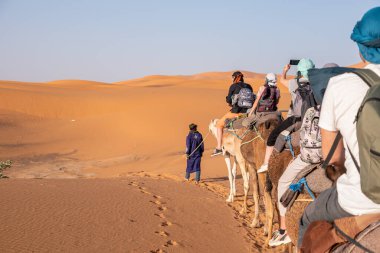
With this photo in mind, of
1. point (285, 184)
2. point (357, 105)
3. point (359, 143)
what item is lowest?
point (285, 184)

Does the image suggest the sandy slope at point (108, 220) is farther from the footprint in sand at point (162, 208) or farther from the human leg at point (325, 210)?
the human leg at point (325, 210)

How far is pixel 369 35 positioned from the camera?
287cm

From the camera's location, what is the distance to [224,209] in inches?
432

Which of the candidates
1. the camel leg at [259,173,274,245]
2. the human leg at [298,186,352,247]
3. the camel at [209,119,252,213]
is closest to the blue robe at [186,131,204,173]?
the camel at [209,119,252,213]

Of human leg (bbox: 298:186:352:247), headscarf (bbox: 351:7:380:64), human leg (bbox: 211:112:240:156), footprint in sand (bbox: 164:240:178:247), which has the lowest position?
footprint in sand (bbox: 164:240:178:247)

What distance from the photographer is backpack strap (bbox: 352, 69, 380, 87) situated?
281cm

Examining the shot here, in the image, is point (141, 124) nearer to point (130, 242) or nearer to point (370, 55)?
point (130, 242)

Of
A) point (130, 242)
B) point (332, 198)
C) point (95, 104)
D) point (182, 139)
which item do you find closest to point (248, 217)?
point (130, 242)

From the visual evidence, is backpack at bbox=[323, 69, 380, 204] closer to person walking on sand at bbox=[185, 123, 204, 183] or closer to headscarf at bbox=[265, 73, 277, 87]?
headscarf at bbox=[265, 73, 277, 87]

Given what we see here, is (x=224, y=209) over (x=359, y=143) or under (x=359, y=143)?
under

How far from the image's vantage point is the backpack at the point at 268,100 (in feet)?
31.0

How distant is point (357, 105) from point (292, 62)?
12.4 feet

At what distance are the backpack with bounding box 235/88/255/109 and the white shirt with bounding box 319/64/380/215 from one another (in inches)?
317

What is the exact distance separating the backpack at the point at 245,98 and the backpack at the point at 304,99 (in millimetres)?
3753
